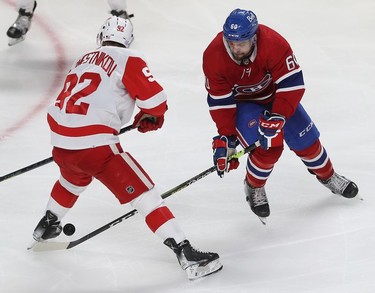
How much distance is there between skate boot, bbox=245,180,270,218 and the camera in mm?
3426

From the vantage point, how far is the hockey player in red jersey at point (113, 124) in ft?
9.77

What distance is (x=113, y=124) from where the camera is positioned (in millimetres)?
3014

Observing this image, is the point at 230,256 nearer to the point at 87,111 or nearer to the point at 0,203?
the point at 87,111

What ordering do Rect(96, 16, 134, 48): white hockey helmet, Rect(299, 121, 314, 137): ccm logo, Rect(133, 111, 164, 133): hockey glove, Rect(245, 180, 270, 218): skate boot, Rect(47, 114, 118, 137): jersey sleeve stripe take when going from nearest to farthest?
Rect(47, 114, 118, 137): jersey sleeve stripe → Rect(96, 16, 134, 48): white hockey helmet → Rect(133, 111, 164, 133): hockey glove → Rect(299, 121, 314, 137): ccm logo → Rect(245, 180, 270, 218): skate boot

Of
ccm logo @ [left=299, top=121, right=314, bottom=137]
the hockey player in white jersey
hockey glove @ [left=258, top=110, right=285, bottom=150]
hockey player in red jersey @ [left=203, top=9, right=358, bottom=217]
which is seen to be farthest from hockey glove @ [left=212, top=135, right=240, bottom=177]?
the hockey player in white jersey

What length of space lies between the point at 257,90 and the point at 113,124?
24.3 inches

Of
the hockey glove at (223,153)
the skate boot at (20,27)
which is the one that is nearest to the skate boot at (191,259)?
the hockey glove at (223,153)

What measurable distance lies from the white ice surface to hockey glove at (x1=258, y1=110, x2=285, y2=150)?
38 centimetres

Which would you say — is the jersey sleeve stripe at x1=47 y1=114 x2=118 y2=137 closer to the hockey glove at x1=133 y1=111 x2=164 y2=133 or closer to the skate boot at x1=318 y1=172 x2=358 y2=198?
the hockey glove at x1=133 y1=111 x2=164 y2=133

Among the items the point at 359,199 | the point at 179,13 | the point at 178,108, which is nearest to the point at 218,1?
the point at 179,13

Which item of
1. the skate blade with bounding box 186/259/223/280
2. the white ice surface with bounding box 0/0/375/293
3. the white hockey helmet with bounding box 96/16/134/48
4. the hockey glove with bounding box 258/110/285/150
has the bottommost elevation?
the white ice surface with bounding box 0/0/375/293

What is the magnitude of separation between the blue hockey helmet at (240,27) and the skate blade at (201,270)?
797 millimetres

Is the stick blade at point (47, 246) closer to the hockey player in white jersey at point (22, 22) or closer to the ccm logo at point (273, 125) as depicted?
the ccm logo at point (273, 125)

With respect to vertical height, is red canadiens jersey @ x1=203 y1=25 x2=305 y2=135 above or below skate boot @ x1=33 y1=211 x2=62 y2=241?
above
